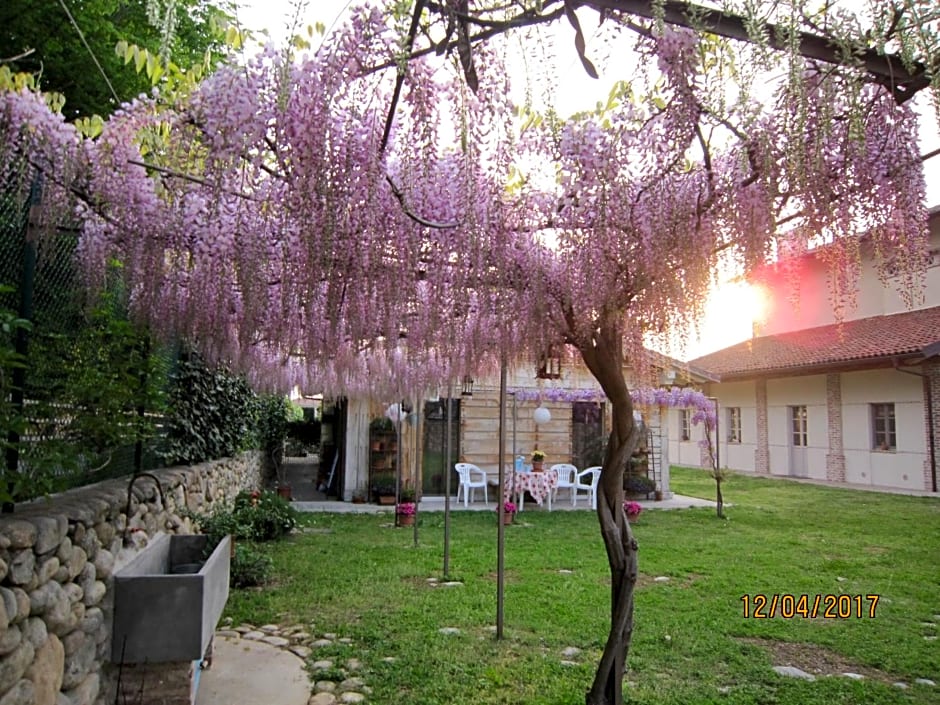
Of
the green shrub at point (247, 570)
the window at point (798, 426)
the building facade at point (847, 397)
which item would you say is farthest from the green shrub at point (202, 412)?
the window at point (798, 426)

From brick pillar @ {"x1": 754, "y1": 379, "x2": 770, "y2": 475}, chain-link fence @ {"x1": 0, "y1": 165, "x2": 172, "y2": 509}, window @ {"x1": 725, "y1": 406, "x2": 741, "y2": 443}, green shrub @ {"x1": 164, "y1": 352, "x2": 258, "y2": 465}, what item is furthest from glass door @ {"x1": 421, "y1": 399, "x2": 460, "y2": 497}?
window @ {"x1": 725, "y1": 406, "x2": 741, "y2": 443}

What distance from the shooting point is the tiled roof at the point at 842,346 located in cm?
1075

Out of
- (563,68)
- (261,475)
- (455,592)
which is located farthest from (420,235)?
(261,475)

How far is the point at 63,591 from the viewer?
72.4 inches

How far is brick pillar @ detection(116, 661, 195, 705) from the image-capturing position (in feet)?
7.51

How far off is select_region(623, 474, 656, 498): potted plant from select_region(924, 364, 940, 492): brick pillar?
15.9 feet

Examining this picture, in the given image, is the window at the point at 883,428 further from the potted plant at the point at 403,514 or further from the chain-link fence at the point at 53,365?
the chain-link fence at the point at 53,365

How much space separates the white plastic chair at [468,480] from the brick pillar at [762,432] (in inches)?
320

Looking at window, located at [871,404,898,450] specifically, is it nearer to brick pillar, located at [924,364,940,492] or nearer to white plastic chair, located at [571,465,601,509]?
brick pillar, located at [924,364,940,492]

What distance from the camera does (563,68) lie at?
63.0 inches

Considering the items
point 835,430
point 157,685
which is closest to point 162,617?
point 157,685

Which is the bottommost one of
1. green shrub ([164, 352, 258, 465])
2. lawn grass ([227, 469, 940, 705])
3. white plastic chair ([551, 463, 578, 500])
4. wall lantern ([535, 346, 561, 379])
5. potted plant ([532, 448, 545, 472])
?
lawn grass ([227, 469, 940, 705])

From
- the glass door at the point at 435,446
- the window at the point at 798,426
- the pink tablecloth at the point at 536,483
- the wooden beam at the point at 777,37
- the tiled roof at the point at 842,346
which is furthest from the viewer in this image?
the window at the point at 798,426

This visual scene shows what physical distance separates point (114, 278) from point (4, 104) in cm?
91
